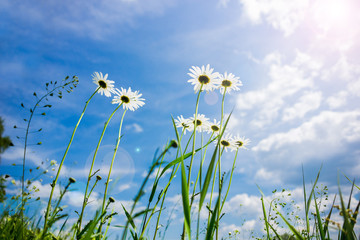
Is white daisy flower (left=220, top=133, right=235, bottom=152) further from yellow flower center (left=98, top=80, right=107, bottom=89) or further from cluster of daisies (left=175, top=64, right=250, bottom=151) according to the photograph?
yellow flower center (left=98, top=80, right=107, bottom=89)

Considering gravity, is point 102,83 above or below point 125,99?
above

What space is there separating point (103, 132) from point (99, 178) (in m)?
0.54

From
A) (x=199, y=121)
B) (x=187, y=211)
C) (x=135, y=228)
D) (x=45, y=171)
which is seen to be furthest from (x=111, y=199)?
(x=199, y=121)

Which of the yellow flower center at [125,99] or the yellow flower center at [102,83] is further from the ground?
the yellow flower center at [102,83]

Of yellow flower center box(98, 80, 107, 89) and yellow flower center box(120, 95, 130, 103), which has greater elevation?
yellow flower center box(98, 80, 107, 89)

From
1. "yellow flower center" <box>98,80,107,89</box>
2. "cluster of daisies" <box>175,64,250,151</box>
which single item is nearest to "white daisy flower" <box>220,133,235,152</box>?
"cluster of daisies" <box>175,64,250,151</box>

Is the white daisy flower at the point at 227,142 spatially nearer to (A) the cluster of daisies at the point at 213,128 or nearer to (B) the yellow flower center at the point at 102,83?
(A) the cluster of daisies at the point at 213,128

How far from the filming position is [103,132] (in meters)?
2.63

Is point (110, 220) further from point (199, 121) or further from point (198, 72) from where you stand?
point (198, 72)

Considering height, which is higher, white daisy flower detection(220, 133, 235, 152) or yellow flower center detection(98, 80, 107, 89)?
yellow flower center detection(98, 80, 107, 89)

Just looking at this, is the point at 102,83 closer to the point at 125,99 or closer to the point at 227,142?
the point at 125,99

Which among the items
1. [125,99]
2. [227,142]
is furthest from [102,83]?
[227,142]

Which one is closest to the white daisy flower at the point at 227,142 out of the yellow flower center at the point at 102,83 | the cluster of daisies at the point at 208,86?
the cluster of daisies at the point at 208,86

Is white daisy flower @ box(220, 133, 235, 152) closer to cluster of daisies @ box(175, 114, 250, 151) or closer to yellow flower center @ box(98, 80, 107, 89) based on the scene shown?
cluster of daisies @ box(175, 114, 250, 151)
